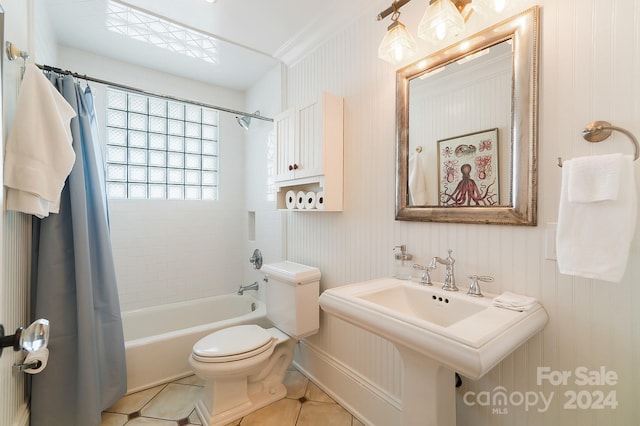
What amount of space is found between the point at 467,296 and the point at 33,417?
2.20 metres

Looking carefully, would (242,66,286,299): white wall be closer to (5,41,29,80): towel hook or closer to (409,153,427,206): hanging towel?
(409,153,427,206): hanging towel

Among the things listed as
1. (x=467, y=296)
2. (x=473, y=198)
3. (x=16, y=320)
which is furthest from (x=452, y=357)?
(x=16, y=320)

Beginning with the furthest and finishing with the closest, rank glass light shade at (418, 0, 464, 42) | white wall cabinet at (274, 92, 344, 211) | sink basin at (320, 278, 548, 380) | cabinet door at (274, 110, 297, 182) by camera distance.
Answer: cabinet door at (274, 110, 297, 182)
white wall cabinet at (274, 92, 344, 211)
glass light shade at (418, 0, 464, 42)
sink basin at (320, 278, 548, 380)

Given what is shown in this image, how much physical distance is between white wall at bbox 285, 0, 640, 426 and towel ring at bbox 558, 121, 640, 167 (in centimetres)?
2

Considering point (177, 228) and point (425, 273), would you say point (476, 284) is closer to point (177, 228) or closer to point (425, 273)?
point (425, 273)

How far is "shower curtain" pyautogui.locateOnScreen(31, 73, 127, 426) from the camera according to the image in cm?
145

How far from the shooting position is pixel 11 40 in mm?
1169

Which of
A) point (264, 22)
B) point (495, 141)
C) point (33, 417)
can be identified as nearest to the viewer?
point (495, 141)

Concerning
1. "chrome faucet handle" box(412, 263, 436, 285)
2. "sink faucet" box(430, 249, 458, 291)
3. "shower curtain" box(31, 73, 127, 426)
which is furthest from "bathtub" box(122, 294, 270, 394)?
"sink faucet" box(430, 249, 458, 291)

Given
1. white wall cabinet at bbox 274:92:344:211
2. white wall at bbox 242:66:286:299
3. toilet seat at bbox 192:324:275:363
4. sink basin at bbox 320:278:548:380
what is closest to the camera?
sink basin at bbox 320:278:548:380

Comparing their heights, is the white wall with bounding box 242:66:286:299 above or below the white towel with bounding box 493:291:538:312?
above

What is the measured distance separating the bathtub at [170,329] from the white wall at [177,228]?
0.11 m

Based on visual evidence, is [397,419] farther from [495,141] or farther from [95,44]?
[95,44]

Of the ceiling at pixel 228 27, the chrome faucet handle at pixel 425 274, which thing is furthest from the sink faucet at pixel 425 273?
the ceiling at pixel 228 27
